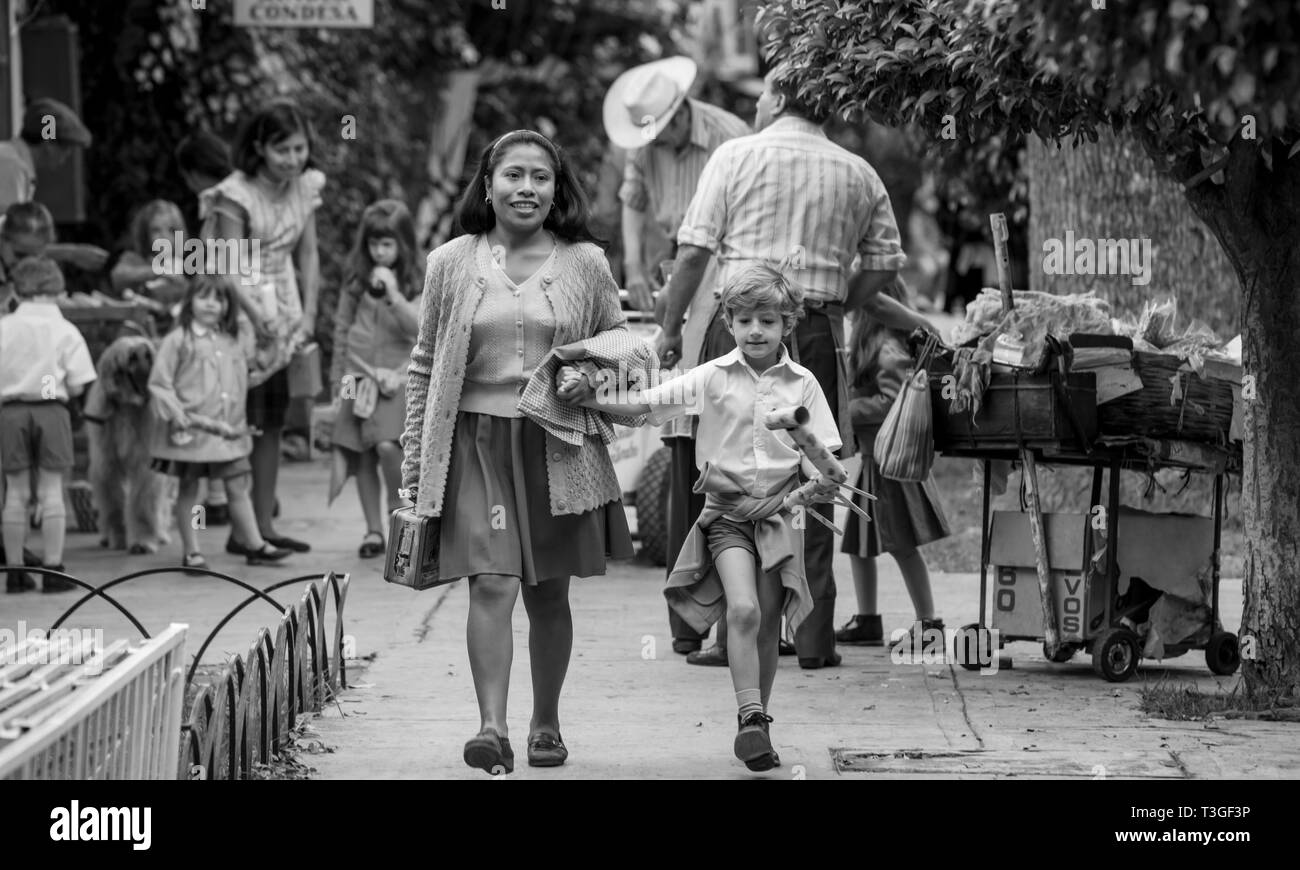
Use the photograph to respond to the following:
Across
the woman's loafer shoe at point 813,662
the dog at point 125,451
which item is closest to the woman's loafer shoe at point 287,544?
the dog at point 125,451

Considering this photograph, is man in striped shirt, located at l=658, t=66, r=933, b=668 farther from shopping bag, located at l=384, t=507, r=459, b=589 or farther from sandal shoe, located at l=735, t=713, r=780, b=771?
shopping bag, located at l=384, t=507, r=459, b=589

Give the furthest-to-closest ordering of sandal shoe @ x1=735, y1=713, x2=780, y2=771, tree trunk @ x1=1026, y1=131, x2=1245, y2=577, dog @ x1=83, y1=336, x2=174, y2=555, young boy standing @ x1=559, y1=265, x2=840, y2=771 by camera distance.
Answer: tree trunk @ x1=1026, y1=131, x2=1245, y2=577 < dog @ x1=83, y1=336, x2=174, y2=555 < young boy standing @ x1=559, y1=265, x2=840, y2=771 < sandal shoe @ x1=735, y1=713, x2=780, y2=771

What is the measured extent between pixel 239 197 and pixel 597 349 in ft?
18.6

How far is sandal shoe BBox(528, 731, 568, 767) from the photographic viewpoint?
18.8ft

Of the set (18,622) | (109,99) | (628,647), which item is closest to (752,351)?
(628,647)

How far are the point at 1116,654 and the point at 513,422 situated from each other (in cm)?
279

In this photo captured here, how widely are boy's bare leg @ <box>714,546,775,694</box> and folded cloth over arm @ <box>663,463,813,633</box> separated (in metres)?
0.07

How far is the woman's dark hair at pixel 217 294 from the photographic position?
10398 millimetres

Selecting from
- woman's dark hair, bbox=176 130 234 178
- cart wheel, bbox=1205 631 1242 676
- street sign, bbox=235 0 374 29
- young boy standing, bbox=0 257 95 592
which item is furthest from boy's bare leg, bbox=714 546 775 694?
street sign, bbox=235 0 374 29

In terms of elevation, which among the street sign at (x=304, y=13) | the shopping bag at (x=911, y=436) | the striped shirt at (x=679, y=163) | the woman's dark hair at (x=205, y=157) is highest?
the street sign at (x=304, y=13)

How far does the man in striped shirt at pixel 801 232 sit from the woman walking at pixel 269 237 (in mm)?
3753

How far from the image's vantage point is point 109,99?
16.0m

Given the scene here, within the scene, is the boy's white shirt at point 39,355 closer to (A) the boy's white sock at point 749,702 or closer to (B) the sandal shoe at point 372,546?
(B) the sandal shoe at point 372,546
